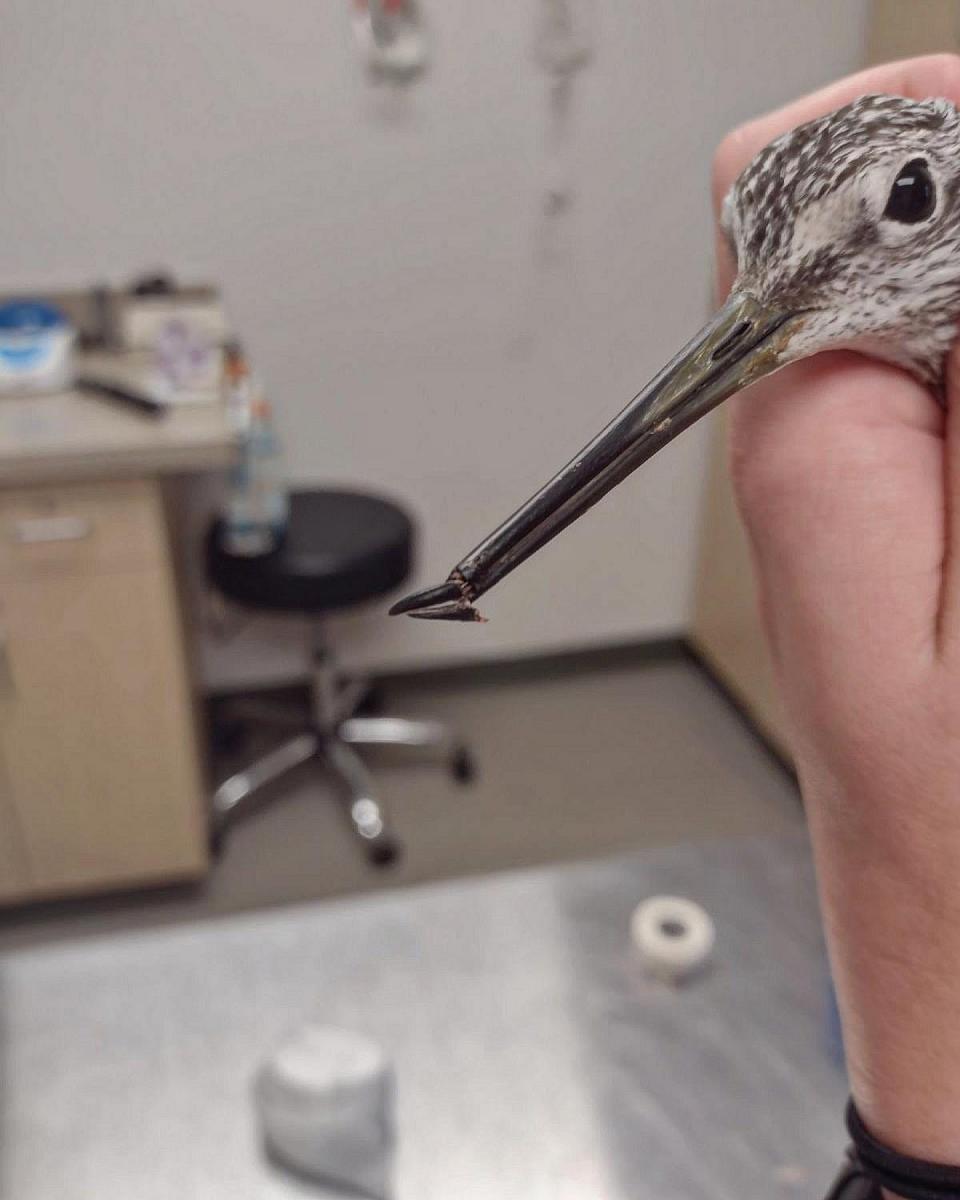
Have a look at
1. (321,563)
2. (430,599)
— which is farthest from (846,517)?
(321,563)

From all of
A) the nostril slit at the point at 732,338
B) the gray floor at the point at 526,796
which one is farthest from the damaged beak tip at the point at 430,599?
the gray floor at the point at 526,796

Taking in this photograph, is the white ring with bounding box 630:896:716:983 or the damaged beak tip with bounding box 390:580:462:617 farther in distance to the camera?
the white ring with bounding box 630:896:716:983

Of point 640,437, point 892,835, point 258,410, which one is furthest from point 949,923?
point 258,410

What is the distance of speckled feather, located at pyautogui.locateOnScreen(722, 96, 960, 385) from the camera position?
1.27 feet

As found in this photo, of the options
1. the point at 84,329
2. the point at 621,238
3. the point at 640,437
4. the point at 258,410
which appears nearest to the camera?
the point at 640,437

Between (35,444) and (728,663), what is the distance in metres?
1.59

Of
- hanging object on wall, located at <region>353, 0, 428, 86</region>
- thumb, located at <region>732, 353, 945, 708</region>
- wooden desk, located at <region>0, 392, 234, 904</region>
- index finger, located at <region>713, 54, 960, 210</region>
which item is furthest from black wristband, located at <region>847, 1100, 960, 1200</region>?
hanging object on wall, located at <region>353, 0, 428, 86</region>

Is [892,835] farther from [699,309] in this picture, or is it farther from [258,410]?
[699,309]

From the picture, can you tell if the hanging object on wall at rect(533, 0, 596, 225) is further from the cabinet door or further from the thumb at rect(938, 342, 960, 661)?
the thumb at rect(938, 342, 960, 661)

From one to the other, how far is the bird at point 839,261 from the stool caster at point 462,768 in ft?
6.05

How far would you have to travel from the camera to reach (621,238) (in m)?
2.08

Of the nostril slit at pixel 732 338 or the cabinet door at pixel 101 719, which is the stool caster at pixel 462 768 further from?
the nostril slit at pixel 732 338

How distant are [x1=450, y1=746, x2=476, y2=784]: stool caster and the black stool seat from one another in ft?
1.62

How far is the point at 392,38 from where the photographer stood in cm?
185
